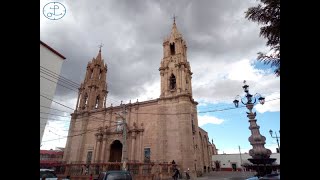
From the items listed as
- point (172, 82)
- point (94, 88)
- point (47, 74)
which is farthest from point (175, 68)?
point (47, 74)

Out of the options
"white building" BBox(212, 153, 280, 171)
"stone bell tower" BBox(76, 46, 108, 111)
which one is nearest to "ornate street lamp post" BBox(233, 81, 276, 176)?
"stone bell tower" BBox(76, 46, 108, 111)

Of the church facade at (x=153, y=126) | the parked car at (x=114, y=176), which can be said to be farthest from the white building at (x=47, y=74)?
the parked car at (x=114, y=176)

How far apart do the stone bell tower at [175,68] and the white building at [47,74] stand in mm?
16708

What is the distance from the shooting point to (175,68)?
3438cm

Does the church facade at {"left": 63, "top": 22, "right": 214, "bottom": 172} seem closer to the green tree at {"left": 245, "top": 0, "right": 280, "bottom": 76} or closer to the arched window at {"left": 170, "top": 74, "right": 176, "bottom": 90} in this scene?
the arched window at {"left": 170, "top": 74, "right": 176, "bottom": 90}

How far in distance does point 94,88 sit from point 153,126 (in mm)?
18074

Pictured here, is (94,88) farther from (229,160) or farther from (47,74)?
(229,160)

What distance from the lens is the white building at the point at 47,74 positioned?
1803 centimetres
